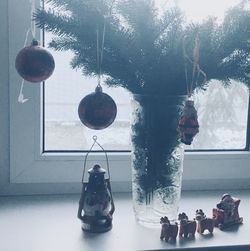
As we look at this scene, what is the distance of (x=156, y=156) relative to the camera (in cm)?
80

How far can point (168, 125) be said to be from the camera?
80 cm

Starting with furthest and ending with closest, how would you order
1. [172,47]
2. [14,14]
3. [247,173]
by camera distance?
[247,173]
[14,14]
[172,47]

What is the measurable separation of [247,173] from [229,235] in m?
0.34

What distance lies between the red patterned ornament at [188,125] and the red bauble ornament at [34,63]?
26 centimetres

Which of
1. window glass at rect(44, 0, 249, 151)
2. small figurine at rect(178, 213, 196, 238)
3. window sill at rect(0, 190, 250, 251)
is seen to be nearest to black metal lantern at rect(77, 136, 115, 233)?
window sill at rect(0, 190, 250, 251)

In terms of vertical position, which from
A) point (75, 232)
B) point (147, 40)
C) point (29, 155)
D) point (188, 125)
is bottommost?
point (75, 232)

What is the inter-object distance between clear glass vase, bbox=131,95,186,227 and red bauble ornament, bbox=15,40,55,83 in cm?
17

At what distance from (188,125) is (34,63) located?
0.95 feet

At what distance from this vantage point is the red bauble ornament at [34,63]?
0.76 meters

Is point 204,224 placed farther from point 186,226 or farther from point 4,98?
point 4,98

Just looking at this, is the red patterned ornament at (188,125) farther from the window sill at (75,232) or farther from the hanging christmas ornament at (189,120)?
the window sill at (75,232)

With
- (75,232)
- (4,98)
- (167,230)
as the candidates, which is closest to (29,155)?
(4,98)

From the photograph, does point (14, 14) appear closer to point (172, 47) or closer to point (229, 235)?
point (172, 47)

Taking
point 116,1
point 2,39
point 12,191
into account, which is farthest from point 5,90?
point 116,1
